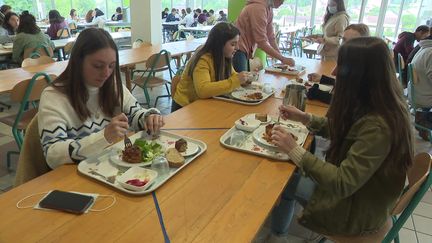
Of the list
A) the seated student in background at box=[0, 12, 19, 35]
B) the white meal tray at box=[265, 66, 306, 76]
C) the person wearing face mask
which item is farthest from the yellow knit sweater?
the seated student in background at box=[0, 12, 19, 35]

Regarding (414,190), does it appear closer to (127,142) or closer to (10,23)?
(127,142)

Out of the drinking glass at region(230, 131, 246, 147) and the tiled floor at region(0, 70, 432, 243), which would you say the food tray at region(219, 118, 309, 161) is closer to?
the drinking glass at region(230, 131, 246, 147)

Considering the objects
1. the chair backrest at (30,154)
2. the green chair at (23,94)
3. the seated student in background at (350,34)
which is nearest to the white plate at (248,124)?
the chair backrest at (30,154)

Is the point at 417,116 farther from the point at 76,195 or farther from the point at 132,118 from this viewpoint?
the point at 76,195

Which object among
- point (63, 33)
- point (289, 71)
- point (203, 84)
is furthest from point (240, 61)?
point (63, 33)

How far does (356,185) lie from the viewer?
1.07m

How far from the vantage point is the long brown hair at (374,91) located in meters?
1.05

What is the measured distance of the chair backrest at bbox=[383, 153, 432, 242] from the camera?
42.3 inches

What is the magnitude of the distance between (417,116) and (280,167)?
255 cm

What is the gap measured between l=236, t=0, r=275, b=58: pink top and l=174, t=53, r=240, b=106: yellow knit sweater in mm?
788

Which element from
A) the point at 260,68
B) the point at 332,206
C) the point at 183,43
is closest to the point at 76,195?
the point at 332,206

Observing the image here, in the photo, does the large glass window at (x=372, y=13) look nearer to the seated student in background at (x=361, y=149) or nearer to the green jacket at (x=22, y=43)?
the green jacket at (x=22, y=43)

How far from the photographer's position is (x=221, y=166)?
1.18 m

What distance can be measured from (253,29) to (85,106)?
5.93ft
